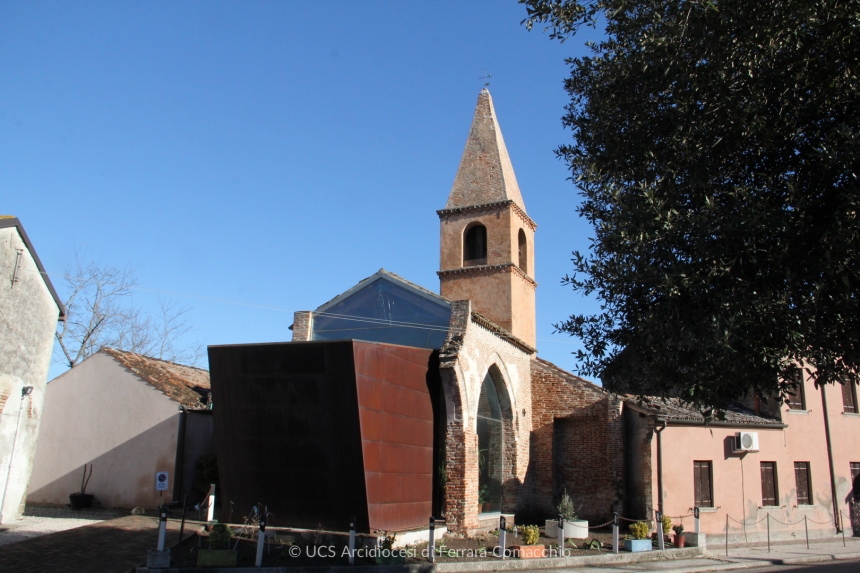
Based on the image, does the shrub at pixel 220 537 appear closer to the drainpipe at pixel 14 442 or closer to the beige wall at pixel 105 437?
the beige wall at pixel 105 437

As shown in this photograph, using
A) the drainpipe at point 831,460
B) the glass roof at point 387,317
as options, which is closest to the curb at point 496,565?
the glass roof at point 387,317

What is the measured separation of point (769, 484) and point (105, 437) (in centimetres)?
1943

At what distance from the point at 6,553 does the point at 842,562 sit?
708 inches

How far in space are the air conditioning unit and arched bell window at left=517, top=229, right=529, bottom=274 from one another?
9.12 meters

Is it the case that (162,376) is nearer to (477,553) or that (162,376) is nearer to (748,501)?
(477,553)

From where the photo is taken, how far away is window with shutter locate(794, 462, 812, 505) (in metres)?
21.1

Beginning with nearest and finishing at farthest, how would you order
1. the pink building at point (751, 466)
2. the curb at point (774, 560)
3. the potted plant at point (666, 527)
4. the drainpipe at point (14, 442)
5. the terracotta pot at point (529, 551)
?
the terracotta pot at point (529, 551)
the curb at point (774, 560)
the drainpipe at point (14, 442)
the potted plant at point (666, 527)
the pink building at point (751, 466)

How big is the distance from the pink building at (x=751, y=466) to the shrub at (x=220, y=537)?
10342 millimetres

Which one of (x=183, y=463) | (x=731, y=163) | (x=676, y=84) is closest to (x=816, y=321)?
(x=731, y=163)

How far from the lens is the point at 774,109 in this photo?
7.37 meters

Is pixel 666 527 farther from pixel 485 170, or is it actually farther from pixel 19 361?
pixel 19 361

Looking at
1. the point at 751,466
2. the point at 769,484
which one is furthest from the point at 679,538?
the point at 769,484

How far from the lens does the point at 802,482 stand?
2134 cm

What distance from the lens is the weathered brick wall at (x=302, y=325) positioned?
19.0m
